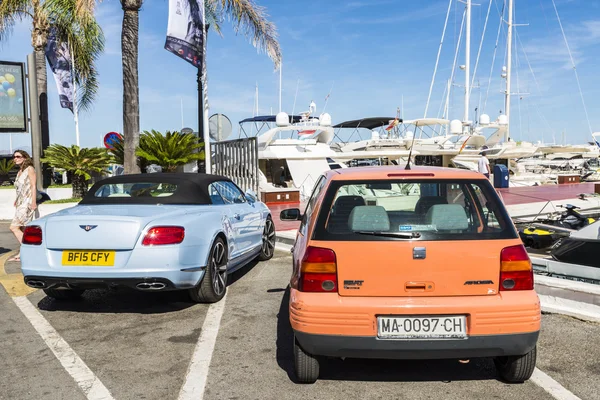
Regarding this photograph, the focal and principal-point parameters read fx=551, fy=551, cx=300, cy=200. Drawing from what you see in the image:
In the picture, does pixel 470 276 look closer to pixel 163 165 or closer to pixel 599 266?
pixel 599 266

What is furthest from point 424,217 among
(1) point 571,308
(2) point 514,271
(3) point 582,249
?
(3) point 582,249

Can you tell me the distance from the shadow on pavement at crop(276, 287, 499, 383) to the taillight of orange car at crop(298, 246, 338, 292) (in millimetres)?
755

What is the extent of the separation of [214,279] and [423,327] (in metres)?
2.88

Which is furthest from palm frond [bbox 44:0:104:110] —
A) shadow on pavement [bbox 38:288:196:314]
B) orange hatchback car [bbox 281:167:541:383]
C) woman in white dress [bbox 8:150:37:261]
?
orange hatchback car [bbox 281:167:541:383]

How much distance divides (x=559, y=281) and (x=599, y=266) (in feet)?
2.35

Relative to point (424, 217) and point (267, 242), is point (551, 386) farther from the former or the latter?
point (267, 242)

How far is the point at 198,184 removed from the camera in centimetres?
617

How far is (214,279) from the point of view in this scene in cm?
562

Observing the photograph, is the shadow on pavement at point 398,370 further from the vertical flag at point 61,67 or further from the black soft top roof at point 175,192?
the vertical flag at point 61,67

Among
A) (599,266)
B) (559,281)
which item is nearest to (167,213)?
(559,281)

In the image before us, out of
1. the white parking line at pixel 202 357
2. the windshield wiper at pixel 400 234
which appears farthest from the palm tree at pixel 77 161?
the windshield wiper at pixel 400 234

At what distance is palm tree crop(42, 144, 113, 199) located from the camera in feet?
57.5

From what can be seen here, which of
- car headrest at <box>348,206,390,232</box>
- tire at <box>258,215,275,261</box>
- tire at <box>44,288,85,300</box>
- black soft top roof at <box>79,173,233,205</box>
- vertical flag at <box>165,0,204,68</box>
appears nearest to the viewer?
car headrest at <box>348,206,390,232</box>

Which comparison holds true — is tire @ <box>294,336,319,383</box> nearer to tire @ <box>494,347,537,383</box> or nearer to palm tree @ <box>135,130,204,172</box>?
tire @ <box>494,347,537,383</box>
